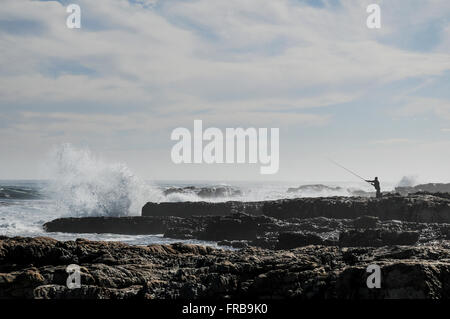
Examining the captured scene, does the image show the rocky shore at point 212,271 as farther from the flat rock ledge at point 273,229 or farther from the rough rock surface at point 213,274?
the flat rock ledge at point 273,229

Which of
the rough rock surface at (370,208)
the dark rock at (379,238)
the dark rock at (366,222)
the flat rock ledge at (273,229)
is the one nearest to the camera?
the dark rock at (379,238)

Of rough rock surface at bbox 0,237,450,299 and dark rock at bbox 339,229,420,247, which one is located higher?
rough rock surface at bbox 0,237,450,299

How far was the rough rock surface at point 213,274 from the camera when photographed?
5.41m

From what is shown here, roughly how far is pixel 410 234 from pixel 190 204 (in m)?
18.0

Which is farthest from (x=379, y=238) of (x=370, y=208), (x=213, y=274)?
(x=213, y=274)

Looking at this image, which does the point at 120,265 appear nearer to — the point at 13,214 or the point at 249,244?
the point at 249,244

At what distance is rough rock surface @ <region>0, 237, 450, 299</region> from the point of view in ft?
17.7

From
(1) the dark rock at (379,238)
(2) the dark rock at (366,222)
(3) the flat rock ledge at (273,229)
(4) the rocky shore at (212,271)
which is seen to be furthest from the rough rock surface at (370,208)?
A: (4) the rocky shore at (212,271)

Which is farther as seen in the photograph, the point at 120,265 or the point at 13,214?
the point at 13,214

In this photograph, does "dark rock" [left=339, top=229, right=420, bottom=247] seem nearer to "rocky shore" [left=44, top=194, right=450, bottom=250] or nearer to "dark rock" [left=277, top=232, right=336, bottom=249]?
"rocky shore" [left=44, top=194, right=450, bottom=250]

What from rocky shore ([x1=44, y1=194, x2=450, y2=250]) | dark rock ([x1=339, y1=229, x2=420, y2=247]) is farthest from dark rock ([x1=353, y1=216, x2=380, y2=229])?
dark rock ([x1=339, y1=229, x2=420, y2=247])

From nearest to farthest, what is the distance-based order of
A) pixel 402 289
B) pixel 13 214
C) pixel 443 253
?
pixel 402 289 → pixel 443 253 → pixel 13 214
